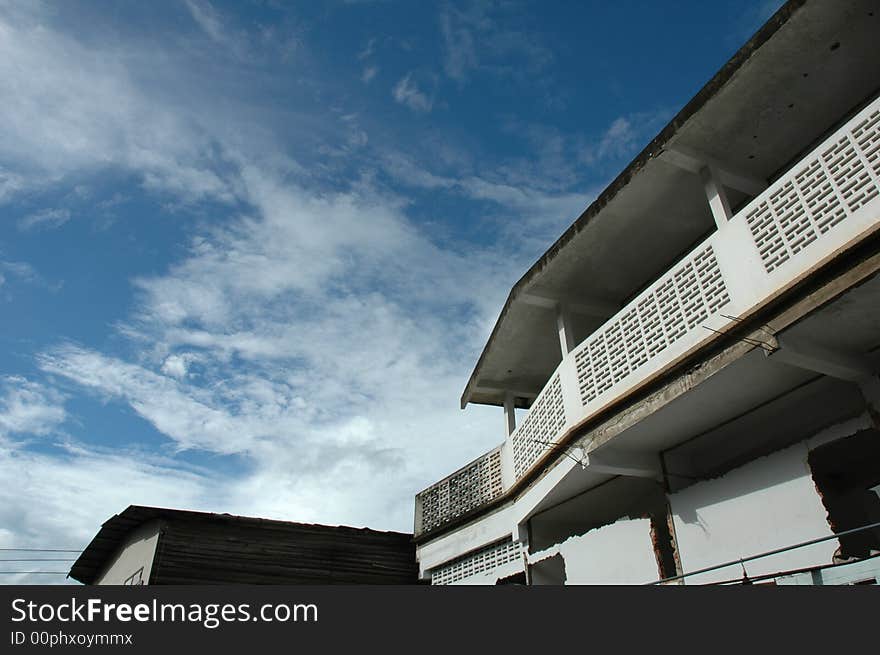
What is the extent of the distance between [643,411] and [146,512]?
378 inches

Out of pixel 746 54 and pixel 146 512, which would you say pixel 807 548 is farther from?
pixel 146 512

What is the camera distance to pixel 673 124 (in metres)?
7.56

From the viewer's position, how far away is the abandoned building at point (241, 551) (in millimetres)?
11758

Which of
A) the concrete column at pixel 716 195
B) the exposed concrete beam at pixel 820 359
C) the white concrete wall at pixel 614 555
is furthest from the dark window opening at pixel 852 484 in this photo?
the concrete column at pixel 716 195

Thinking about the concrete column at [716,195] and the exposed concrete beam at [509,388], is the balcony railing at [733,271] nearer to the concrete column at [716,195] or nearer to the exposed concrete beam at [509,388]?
the concrete column at [716,195]

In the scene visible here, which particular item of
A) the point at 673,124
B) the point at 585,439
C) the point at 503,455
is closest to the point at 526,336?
the point at 503,455

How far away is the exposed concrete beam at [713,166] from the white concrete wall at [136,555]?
10833 mm

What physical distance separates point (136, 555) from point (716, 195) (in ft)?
40.6

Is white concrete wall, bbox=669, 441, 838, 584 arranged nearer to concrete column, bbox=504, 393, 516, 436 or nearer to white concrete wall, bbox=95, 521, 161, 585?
concrete column, bbox=504, 393, 516, 436

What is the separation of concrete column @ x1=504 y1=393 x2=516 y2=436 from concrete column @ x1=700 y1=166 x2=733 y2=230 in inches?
263

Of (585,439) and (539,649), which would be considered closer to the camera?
(539,649)

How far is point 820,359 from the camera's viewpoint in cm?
618

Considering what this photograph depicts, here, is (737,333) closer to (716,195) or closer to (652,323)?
(652,323)

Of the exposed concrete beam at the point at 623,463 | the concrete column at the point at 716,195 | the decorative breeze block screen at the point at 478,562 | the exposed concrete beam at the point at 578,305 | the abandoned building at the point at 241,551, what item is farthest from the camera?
the abandoned building at the point at 241,551
